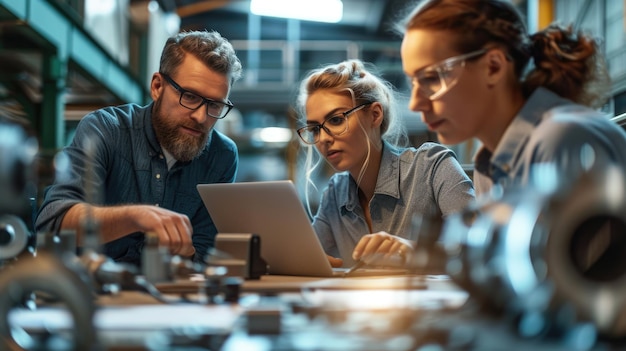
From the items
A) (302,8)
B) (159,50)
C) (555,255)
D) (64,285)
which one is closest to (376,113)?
(555,255)

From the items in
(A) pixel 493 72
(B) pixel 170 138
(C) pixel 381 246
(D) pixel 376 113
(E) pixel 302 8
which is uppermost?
(E) pixel 302 8

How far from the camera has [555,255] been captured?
34.0 inches

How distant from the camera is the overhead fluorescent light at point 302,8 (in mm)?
12508

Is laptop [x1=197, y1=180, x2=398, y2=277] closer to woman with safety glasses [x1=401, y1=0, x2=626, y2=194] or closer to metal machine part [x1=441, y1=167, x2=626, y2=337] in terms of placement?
woman with safety glasses [x1=401, y1=0, x2=626, y2=194]

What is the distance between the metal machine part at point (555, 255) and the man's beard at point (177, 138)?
5.71ft

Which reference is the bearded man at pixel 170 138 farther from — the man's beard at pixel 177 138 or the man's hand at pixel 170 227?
the man's hand at pixel 170 227

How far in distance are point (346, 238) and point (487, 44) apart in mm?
1333

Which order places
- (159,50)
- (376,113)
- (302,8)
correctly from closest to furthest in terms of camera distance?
1. (376,113)
2. (159,50)
3. (302,8)

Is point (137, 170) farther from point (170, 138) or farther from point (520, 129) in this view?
point (520, 129)

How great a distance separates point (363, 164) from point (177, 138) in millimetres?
675

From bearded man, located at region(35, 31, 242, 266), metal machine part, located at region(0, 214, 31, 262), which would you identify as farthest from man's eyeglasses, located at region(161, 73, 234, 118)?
metal machine part, located at region(0, 214, 31, 262)

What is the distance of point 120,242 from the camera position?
2.54 metres

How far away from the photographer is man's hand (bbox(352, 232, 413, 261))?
1.78m

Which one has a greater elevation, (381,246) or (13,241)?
(13,241)
